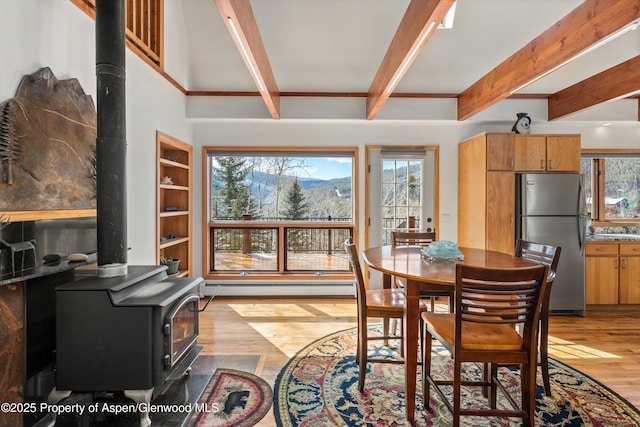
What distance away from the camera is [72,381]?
1688 millimetres

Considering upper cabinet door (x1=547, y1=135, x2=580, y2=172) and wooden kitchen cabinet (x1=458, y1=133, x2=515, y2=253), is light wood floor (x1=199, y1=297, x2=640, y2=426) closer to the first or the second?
wooden kitchen cabinet (x1=458, y1=133, x2=515, y2=253)

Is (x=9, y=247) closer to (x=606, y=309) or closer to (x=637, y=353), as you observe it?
(x=637, y=353)

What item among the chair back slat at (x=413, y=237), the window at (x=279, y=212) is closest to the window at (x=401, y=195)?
the window at (x=279, y=212)

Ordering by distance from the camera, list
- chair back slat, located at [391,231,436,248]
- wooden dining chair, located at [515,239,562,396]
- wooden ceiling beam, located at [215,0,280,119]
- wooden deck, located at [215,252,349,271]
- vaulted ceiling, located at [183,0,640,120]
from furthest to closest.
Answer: wooden deck, located at [215,252,349,271]
chair back slat, located at [391,231,436,248]
vaulted ceiling, located at [183,0,640,120]
wooden dining chair, located at [515,239,562,396]
wooden ceiling beam, located at [215,0,280,119]

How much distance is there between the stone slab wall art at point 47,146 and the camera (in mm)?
1540

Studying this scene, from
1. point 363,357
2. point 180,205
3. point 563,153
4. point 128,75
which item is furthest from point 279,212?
point 563,153

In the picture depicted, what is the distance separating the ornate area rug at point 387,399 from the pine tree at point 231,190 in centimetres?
239

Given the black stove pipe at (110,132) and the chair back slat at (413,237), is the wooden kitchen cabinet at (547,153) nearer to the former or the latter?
→ the chair back slat at (413,237)

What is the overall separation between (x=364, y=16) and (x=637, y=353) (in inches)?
159

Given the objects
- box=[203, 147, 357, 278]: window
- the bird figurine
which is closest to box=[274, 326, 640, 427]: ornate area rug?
box=[203, 147, 357, 278]: window

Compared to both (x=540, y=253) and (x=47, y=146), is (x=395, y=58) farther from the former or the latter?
(x=47, y=146)

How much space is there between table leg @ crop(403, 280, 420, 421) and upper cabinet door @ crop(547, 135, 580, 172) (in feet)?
9.80

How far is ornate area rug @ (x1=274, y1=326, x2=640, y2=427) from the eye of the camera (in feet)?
6.38

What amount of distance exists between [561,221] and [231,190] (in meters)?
4.08
